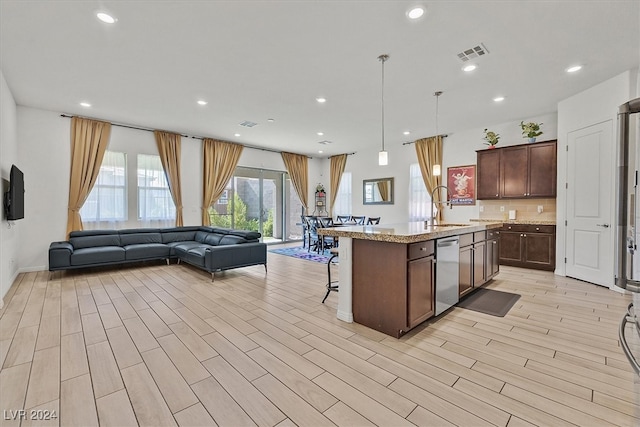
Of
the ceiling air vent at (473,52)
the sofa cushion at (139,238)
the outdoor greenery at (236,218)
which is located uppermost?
the ceiling air vent at (473,52)

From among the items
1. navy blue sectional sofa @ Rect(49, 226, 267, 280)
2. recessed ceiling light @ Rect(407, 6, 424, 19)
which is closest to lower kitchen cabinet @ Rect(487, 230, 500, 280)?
recessed ceiling light @ Rect(407, 6, 424, 19)

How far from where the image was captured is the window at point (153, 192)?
6.36 metres

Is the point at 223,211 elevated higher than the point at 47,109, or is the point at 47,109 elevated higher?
the point at 47,109

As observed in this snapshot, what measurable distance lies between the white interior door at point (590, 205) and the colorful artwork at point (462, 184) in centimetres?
193

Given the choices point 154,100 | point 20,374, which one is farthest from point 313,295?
point 154,100

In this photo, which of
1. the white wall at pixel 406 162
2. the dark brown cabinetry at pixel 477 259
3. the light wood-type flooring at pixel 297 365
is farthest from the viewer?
the white wall at pixel 406 162

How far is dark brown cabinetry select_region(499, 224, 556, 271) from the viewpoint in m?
5.13

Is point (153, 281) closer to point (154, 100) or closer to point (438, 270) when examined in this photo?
point (154, 100)

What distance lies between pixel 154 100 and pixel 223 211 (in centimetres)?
363

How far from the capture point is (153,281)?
4574mm

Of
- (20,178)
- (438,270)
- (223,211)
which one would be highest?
(20,178)

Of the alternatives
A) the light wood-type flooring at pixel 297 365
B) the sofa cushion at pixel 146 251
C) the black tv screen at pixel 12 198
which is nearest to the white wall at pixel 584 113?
the light wood-type flooring at pixel 297 365

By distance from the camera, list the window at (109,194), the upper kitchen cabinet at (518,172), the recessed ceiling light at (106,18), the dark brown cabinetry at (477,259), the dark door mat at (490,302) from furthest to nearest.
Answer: the window at (109,194), the upper kitchen cabinet at (518,172), the dark brown cabinetry at (477,259), the dark door mat at (490,302), the recessed ceiling light at (106,18)

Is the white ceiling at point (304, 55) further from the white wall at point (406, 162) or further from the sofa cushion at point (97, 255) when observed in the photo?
the sofa cushion at point (97, 255)
